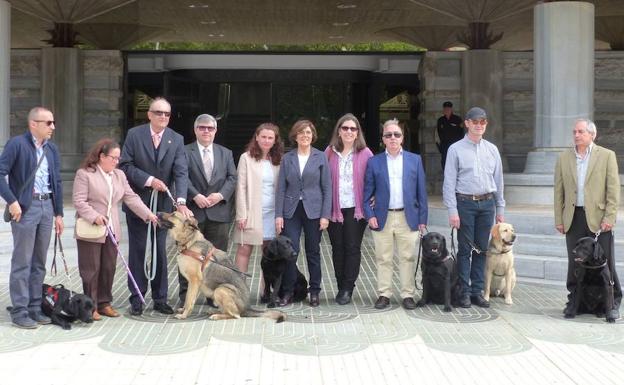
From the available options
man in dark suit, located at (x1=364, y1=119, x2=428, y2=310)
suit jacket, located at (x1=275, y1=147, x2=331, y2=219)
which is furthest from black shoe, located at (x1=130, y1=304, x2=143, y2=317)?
man in dark suit, located at (x1=364, y1=119, x2=428, y2=310)

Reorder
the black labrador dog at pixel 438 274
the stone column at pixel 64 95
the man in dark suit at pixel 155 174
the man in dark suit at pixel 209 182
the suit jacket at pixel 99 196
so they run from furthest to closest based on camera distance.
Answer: the stone column at pixel 64 95 < the man in dark suit at pixel 209 182 < the black labrador dog at pixel 438 274 < the man in dark suit at pixel 155 174 < the suit jacket at pixel 99 196

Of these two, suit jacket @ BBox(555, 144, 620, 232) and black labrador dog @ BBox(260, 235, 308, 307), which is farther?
black labrador dog @ BBox(260, 235, 308, 307)

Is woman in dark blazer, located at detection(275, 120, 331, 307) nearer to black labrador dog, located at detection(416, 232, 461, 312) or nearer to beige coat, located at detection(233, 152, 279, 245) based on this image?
beige coat, located at detection(233, 152, 279, 245)

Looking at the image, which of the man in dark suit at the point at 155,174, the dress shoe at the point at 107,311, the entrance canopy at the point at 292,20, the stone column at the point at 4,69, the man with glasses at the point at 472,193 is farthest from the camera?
the entrance canopy at the point at 292,20

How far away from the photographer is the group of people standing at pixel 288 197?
26.6 feet

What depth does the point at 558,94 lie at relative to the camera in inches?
545

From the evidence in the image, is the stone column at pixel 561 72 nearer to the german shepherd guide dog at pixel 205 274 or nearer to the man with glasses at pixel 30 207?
the german shepherd guide dog at pixel 205 274

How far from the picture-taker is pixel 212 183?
856 cm

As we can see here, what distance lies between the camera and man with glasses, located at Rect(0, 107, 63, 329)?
748 cm

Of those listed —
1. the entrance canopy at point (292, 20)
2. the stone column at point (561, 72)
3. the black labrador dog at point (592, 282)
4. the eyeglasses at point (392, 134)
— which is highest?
the entrance canopy at point (292, 20)

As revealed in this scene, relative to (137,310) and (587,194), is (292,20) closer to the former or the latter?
(587,194)

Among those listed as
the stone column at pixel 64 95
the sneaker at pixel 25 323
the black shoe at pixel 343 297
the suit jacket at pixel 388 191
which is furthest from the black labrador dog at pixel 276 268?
the stone column at pixel 64 95

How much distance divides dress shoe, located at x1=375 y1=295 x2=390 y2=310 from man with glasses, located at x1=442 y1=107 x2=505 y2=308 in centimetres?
79

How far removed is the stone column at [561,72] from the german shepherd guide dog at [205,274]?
24.4 feet
